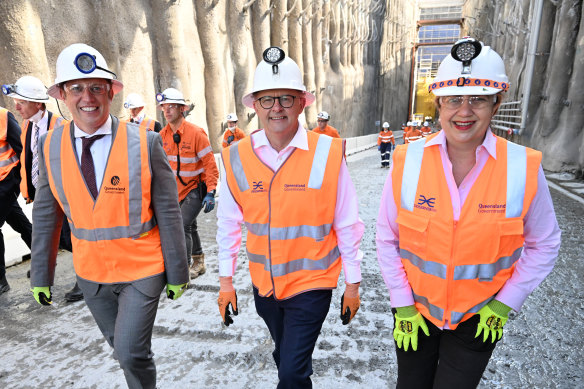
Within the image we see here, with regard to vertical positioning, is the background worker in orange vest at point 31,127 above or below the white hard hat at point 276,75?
below

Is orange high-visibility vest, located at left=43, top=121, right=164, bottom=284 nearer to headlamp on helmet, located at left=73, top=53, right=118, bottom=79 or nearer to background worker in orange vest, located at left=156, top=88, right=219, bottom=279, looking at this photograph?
headlamp on helmet, located at left=73, top=53, right=118, bottom=79

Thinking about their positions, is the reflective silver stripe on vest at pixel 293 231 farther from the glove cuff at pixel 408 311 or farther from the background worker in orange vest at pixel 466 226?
the glove cuff at pixel 408 311

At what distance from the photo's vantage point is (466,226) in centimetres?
169

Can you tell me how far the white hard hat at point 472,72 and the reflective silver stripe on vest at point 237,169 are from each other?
3.74ft

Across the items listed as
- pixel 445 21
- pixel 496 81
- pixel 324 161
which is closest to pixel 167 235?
pixel 324 161

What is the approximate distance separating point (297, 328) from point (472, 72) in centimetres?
159

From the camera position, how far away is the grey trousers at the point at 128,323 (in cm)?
208

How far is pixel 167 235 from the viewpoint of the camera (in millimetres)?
2311

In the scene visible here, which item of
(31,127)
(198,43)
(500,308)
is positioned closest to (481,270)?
(500,308)

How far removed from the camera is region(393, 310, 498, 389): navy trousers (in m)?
1.78

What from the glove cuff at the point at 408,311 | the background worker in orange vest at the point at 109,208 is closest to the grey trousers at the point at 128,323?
the background worker in orange vest at the point at 109,208

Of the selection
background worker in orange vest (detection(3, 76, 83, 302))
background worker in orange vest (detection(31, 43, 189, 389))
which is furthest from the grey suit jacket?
background worker in orange vest (detection(3, 76, 83, 302))

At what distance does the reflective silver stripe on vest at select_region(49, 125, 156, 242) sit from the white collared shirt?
0.28ft

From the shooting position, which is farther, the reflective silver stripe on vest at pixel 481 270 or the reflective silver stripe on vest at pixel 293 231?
the reflective silver stripe on vest at pixel 293 231
